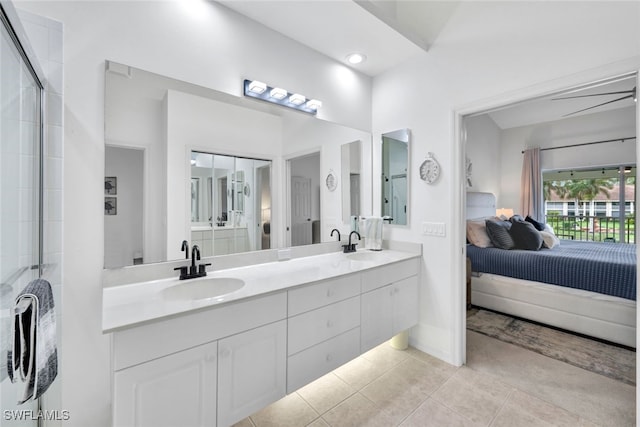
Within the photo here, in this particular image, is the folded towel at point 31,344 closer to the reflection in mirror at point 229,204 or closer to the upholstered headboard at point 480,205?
the reflection in mirror at point 229,204

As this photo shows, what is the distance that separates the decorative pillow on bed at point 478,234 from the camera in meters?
3.56

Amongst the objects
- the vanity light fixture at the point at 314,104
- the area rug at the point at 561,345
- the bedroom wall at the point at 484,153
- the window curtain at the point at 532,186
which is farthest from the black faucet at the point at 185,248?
the window curtain at the point at 532,186

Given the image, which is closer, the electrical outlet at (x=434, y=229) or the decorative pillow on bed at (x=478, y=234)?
the electrical outlet at (x=434, y=229)

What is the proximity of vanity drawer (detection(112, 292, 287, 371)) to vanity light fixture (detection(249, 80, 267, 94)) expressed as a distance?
4.47ft

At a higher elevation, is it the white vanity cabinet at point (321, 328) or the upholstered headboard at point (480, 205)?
the upholstered headboard at point (480, 205)

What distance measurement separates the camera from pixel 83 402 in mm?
1348

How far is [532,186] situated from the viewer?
512cm

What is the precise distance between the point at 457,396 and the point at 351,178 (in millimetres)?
1858

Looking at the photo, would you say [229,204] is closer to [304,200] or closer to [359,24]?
[304,200]

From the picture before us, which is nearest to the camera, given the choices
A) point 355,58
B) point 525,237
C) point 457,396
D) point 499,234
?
point 457,396

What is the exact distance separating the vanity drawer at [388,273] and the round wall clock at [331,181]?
869 mm

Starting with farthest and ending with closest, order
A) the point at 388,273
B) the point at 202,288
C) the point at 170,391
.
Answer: the point at 388,273, the point at 202,288, the point at 170,391

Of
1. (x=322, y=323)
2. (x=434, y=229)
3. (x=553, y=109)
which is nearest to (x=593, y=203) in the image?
(x=553, y=109)

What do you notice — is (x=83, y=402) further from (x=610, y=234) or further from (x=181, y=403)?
(x=610, y=234)
